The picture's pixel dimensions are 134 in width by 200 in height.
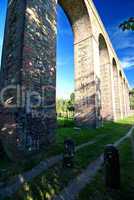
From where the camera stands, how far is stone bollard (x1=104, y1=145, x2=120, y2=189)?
10.8ft

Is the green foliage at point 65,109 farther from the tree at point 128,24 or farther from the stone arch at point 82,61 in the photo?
the tree at point 128,24

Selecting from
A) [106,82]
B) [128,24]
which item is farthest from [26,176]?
[106,82]

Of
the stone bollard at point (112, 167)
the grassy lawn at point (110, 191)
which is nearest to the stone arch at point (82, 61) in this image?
the grassy lawn at point (110, 191)

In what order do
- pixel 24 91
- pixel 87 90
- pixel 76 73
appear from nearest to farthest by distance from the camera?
pixel 24 91 < pixel 87 90 < pixel 76 73

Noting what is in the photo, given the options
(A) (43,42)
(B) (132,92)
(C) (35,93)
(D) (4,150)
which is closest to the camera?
(D) (4,150)

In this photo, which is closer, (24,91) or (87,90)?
(24,91)

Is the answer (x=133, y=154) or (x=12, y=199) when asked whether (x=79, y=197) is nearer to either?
(x=12, y=199)

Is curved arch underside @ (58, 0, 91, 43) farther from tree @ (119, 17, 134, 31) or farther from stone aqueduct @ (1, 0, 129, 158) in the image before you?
tree @ (119, 17, 134, 31)

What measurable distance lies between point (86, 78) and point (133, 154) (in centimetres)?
852

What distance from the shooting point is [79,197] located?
296cm

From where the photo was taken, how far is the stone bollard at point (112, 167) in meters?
3.28

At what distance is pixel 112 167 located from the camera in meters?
3.34

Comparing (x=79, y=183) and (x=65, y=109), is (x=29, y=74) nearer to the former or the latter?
(x=79, y=183)

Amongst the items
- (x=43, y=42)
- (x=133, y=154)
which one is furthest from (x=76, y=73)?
(x=133, y=154)
